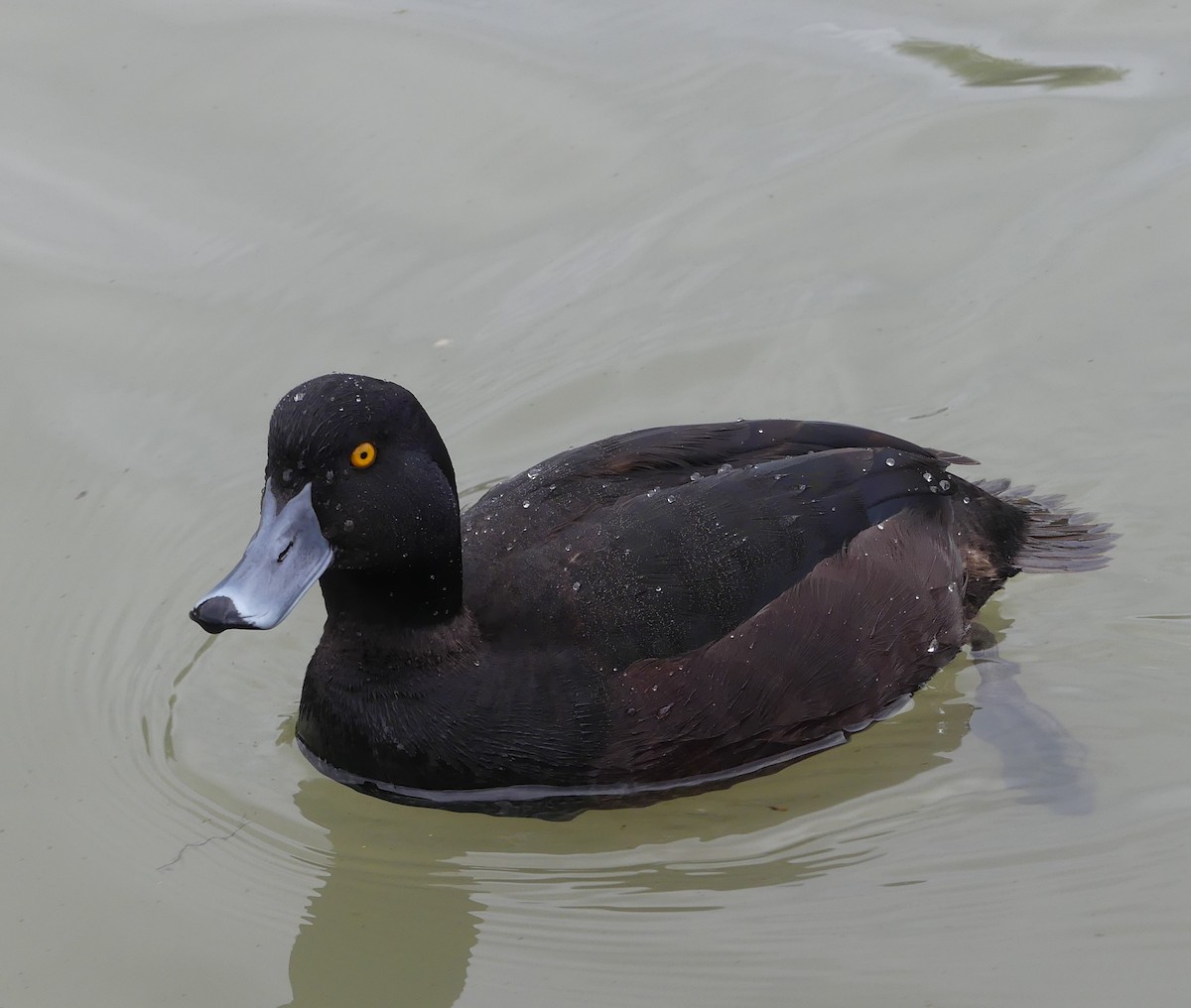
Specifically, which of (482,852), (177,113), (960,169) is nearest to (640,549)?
(482,852)

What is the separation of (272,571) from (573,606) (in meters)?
0.90

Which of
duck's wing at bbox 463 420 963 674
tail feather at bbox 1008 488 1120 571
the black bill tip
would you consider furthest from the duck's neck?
tail feather at bbox 1008 488 1120 571

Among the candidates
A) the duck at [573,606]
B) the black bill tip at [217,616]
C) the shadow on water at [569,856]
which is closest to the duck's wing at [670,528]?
the duck at [573,606]

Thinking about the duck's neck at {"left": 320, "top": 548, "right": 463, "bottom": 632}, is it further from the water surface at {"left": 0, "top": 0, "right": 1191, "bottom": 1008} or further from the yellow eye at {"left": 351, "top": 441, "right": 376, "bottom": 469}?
the water surface at {"left": 0, "top": 0, "right": 1191, "bottom": 1008}

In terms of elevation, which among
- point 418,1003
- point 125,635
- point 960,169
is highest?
point 960,169

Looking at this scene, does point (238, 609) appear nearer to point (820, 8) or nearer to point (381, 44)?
point (381, 44)

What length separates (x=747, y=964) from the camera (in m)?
4.73

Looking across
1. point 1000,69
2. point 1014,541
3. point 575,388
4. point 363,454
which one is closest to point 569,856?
point 363,454

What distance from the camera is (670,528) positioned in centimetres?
524

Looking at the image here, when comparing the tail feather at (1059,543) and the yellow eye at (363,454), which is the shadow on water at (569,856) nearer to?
the tail feather at (1059,543)

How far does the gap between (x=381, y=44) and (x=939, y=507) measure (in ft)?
15.0

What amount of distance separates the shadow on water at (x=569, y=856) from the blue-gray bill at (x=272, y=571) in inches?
32.6

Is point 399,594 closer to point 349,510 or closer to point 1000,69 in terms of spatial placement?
point 349,510

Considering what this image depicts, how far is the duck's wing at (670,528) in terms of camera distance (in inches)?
204
